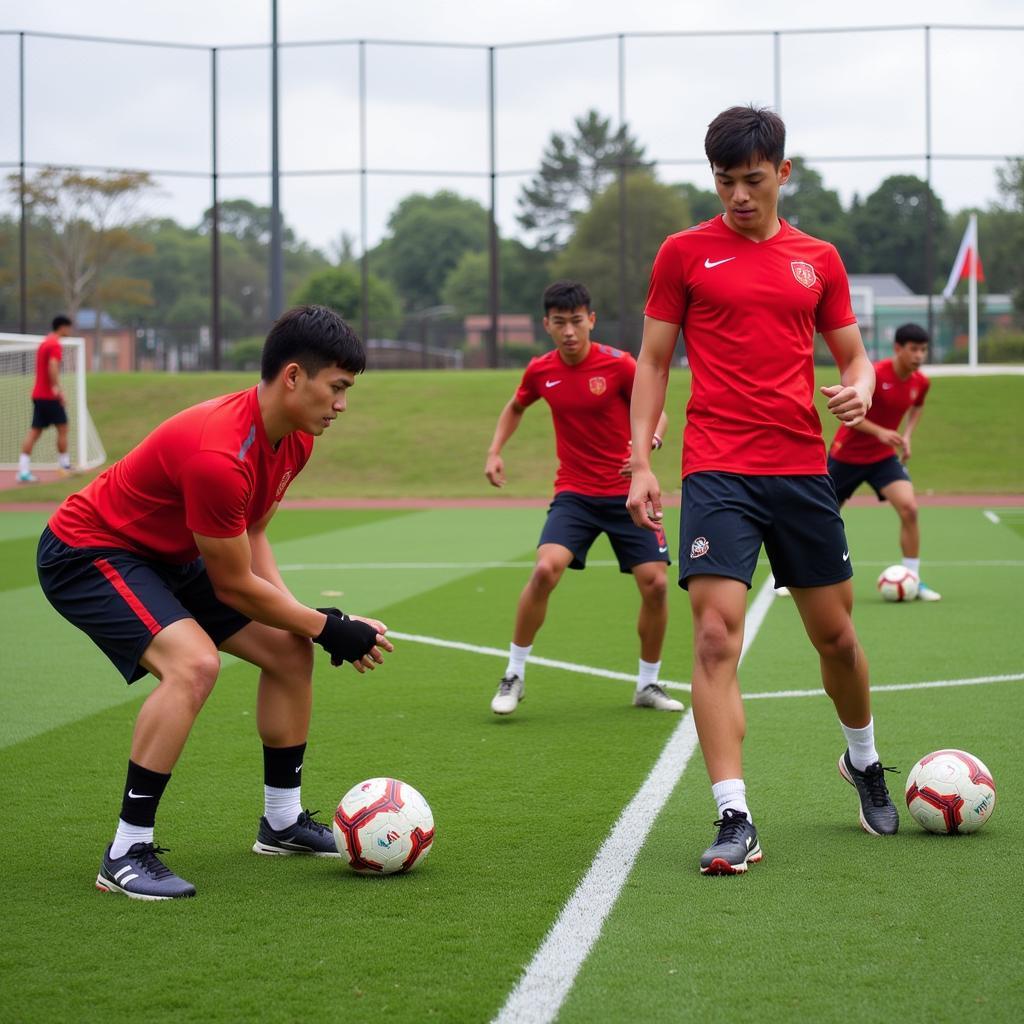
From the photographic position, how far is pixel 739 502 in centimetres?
462

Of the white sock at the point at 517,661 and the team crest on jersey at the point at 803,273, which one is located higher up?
the team crest on jersey at the point at 803,273

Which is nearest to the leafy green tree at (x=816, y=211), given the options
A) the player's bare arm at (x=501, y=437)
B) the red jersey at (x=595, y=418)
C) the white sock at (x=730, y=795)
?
the player's bare arm at (x=501, y=437)

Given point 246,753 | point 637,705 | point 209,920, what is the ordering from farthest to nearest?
point 637,705
point 246,753
point 209,920

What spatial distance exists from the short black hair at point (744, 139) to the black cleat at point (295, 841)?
2.61 meters

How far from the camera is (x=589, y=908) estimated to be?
4.14m

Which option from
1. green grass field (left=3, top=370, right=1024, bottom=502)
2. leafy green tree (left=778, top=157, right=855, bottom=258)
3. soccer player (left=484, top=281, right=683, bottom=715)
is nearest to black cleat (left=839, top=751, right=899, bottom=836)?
soccer player (left=484, top=281, right=683, bottom=715)

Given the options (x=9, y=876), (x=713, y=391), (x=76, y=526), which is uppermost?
(x=713, y=391)

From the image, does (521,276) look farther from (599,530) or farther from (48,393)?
(599,530)

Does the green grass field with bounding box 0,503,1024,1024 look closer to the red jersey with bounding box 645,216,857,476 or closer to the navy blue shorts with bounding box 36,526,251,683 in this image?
the navy blue shorts with bounding box 36,526,251,683

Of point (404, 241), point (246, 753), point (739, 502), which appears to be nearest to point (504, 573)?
point (246, 753)

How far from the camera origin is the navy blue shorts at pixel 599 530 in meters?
7.46

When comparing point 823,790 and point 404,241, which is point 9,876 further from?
point 404,241

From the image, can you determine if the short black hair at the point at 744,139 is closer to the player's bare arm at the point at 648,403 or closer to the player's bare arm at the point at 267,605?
the player's bare arm at the point at 648,403

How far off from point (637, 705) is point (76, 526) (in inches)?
140
